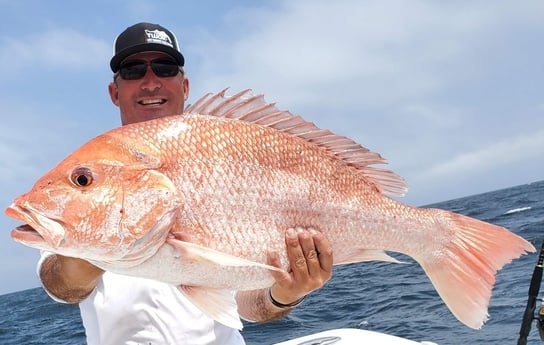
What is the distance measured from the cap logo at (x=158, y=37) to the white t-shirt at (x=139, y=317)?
4.69 ft

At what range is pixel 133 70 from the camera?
3.29m

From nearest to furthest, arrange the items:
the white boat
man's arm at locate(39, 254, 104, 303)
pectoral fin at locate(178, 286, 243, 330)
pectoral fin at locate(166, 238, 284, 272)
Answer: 1. pectoral fin at locate(166, 238, 284, 272)
2. pectoral fin at locate(178, 286, 243, 330)
3. man's arm at locate(39, 254, 104, 303)
4. the white boat

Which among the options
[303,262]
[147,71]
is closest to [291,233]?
[303,262]

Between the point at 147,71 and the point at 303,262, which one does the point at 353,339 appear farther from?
the point at 147,71

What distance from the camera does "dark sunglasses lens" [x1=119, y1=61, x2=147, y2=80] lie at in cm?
327

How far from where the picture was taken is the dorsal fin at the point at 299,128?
228 cm

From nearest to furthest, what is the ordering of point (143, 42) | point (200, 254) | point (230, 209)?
point (200, 254) < point (230, 209) < point (143, 42)

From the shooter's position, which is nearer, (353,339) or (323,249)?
(323,249)

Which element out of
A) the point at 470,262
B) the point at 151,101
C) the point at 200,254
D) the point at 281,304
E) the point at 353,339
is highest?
the point at 151,101

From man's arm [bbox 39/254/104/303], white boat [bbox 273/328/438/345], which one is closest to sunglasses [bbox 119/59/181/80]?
man's arm [bbox 39/254/104/303]

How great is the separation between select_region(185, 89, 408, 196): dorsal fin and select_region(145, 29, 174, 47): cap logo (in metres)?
1.15

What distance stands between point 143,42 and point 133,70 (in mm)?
194

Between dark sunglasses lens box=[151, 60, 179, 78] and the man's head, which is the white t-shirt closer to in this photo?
the man's head

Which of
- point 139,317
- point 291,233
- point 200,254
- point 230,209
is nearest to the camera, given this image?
point 200,254
